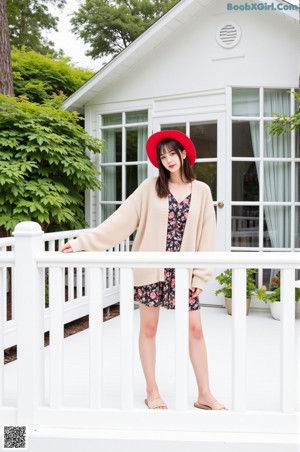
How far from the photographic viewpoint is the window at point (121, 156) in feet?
18.1

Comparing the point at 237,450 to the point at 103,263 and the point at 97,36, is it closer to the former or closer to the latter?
the point at 103,263

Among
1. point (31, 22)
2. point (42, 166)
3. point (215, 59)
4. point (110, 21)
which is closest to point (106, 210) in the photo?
point (42, 166)

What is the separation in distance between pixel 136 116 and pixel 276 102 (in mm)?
1555

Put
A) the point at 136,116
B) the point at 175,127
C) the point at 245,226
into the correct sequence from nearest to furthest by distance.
Result: the point at 245,226 < the point at 175,127 < the point at 136,116

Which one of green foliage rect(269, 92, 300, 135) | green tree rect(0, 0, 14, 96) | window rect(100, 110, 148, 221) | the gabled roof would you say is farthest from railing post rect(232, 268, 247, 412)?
green tree rect(0, 0, 14, 96)

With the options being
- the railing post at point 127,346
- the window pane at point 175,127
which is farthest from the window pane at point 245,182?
the railing post at point 127,346

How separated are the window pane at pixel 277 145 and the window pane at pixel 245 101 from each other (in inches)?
7.9

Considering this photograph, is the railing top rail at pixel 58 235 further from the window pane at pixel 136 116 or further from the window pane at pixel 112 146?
the window pane at pixel 136 116

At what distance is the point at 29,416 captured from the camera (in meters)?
2.12

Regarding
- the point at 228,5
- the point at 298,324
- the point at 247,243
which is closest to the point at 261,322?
the point at 298,324

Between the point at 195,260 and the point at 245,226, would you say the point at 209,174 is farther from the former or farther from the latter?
the point at 195,260

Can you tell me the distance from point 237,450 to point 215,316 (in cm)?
265

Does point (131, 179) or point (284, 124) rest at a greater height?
point (284, 124)

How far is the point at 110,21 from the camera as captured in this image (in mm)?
17734
